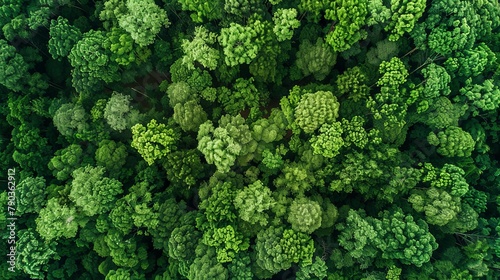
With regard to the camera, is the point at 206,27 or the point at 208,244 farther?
the point at 206,27

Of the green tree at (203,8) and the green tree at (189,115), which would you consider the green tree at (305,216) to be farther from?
the green tree at (203,8)

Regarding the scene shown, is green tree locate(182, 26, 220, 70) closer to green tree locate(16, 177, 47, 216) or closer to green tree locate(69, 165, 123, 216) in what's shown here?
green tree locate(69, 165, 123, 216)

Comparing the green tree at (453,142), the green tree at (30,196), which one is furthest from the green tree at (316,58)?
the green tree at (30,196)

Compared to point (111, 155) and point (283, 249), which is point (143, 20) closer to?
point (111, 155)

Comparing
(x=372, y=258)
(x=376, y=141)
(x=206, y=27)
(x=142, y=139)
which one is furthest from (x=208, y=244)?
(x=206, y=27)

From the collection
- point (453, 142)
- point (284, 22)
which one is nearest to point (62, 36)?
point (284, 22)

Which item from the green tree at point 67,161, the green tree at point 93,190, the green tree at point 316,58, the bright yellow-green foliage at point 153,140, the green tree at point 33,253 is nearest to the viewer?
the green tree at point 93,190

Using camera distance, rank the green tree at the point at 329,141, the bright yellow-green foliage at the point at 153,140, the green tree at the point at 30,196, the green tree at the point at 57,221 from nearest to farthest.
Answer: the green tree at the point at 329,141 < the bright yellow-green foliage at the point at 153,140 < the green tree at the point at 57,221 < the green tree at the point at 30,196

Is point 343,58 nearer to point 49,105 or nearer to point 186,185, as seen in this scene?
point 186,185
